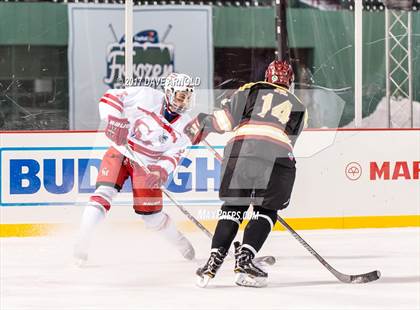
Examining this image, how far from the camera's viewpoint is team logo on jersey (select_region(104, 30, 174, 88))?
665 centimetres

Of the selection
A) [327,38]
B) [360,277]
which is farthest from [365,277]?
[327,38]

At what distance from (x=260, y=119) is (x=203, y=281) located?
28.3 inches

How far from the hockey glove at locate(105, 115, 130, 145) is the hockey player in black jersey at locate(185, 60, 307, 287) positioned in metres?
0.42

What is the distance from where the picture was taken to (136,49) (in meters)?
6.77

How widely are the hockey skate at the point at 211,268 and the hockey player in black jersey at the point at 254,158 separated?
0.11 feet

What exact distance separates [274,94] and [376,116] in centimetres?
221

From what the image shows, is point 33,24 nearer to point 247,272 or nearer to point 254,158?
point 254,158

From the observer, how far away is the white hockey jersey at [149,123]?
5.09m

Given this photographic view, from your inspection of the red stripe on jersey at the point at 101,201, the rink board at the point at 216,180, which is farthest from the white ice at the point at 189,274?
the red stripe on jersey at the point at 101,201

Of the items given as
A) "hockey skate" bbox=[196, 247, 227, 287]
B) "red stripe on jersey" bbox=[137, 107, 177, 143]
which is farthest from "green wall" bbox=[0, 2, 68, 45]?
"hockey skate" bbox=[196, 247, 227, 287]

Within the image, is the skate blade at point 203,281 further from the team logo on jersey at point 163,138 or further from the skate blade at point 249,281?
the team logo on jersey at point 163,138

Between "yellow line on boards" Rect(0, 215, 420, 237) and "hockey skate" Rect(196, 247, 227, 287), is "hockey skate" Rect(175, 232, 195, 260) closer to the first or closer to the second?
"hockey skate" Rect(196, 247, 227, 287)

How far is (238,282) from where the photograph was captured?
4.56 metres

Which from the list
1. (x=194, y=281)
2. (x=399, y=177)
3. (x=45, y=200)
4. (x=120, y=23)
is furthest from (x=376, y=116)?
A: (x=194, y=281)
